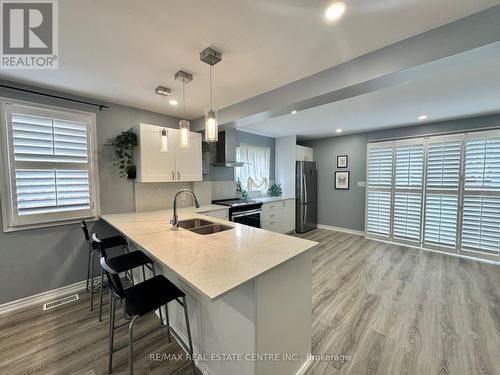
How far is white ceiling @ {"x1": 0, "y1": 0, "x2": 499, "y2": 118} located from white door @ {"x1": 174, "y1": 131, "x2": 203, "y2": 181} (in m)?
1.18

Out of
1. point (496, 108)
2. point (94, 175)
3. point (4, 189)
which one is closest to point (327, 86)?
point (94, 175)

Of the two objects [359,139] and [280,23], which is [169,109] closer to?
[280,23]

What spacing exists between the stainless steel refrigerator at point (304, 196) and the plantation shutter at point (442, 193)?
2274 millimetres

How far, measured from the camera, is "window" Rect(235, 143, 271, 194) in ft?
15.3

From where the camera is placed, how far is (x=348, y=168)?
5047 mm

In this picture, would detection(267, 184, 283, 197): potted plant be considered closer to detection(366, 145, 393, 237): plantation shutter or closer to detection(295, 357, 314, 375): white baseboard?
detection(366, 145, 393, 237): plantation shutter

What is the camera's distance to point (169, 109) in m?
3.12

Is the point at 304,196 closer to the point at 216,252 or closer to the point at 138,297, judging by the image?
the point at 216,252

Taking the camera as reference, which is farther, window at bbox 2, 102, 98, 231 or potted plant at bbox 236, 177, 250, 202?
potted plant at bbox 236, 177, 250, 202

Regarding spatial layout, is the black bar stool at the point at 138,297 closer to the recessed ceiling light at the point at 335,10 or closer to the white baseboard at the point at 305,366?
the white baseboard at the point at 305,366

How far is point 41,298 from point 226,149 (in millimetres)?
3146

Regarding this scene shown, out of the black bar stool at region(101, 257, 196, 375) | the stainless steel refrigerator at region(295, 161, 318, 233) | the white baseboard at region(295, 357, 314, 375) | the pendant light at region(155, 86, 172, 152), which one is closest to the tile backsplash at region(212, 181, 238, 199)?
the stainless steel refrigerator at region(295, 161, 318, 233)

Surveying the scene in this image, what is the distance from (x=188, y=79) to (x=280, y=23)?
→ 42.2 inches

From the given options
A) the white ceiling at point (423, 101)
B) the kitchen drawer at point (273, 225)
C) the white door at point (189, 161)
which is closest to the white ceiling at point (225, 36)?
the white ceiling at point (423, 101)
